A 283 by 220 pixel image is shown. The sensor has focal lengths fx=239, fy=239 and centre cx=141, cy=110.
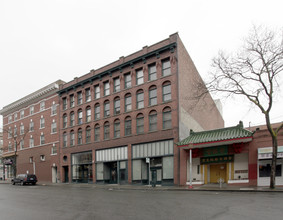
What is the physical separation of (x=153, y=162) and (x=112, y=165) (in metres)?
6.98

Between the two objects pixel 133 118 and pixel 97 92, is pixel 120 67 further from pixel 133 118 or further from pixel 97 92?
pixel 133 118

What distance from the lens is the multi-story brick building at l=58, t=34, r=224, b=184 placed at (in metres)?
26.0

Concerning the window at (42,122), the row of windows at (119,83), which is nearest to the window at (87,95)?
the row of windows at (119,83)

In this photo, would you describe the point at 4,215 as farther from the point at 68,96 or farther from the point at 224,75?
the point at 68,96

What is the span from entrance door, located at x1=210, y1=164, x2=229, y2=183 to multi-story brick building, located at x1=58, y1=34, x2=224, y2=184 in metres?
3.35

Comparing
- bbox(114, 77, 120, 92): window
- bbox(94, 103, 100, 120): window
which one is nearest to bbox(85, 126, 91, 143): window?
bbox(94, 103, 100, 120): window

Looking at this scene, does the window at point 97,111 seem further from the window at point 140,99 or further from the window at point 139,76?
the window at point 139,76

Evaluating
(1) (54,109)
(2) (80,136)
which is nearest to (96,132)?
(2) (80,136)

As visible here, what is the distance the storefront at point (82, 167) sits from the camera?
33453 mm

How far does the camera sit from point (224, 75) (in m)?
20.5

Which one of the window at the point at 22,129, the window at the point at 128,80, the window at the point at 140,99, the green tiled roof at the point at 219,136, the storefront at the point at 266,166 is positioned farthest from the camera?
the window at the point at 22,129

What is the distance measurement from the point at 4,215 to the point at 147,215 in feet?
20.3

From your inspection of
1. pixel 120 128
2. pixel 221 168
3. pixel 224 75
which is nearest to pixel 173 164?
pixel 221 168

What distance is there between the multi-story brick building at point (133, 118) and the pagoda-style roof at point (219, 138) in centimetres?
172
